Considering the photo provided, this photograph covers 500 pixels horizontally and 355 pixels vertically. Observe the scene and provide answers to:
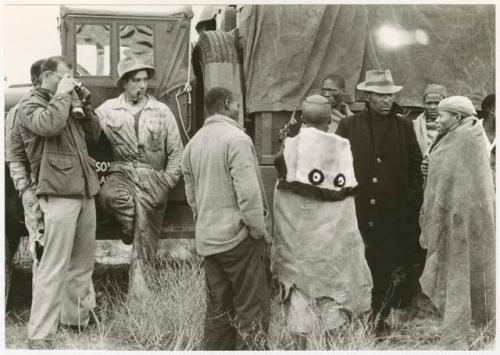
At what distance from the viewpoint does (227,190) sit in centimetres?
374

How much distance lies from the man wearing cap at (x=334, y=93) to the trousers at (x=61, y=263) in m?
1.80

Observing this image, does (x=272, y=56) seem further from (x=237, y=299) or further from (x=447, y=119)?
(x=237, y=299)

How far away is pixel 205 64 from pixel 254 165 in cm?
184

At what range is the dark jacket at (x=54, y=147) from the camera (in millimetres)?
4070

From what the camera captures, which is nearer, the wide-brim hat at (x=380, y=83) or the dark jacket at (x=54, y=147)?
the dark jacket at (x=54, y=147)

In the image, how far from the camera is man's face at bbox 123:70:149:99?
5.09 m

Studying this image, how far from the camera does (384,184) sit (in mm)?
4648

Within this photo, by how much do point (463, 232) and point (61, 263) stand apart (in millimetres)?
2462

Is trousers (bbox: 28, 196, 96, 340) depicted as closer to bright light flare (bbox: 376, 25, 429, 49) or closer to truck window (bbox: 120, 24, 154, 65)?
truck window (bbox: 120, 24, 154, 65)

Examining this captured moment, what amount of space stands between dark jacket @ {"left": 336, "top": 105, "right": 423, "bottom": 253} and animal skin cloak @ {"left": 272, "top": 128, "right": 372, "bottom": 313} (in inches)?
24.5

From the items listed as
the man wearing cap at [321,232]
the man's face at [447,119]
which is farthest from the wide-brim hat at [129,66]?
the man's face at [447,119]

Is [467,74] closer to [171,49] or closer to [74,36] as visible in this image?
[171,49]

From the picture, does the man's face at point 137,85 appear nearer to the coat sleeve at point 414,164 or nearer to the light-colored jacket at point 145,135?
the light-colored jacket at point 145,135

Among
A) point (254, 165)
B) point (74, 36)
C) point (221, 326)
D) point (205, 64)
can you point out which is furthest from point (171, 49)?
point (221, 326)
